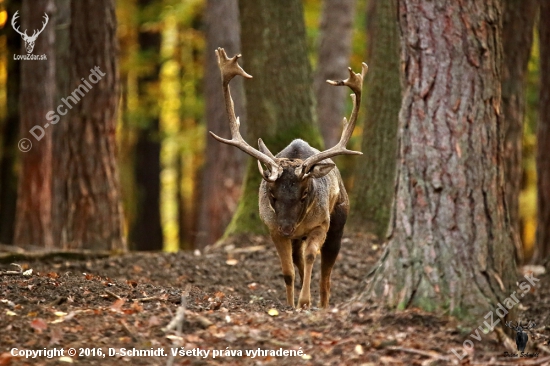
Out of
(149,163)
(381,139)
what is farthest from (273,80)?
(149,163)

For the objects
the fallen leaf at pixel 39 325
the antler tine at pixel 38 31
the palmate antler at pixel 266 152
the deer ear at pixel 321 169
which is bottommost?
the fallen leaf at pixel 39 325

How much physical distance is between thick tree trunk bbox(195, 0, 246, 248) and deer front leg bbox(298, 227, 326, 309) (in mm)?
9156

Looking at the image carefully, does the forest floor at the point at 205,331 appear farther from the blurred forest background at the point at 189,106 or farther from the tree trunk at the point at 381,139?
the blurred forest background at the point at 189,106

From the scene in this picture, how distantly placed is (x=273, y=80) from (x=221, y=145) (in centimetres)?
590

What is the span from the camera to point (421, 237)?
721 centimetres

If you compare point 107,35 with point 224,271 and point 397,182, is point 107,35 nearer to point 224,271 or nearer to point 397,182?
point 224,271

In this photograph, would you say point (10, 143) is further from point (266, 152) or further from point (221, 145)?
point (266, 152)

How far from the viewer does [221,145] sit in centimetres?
1884

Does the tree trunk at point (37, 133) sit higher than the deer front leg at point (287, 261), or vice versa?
the tree trunk at point (37, 133)

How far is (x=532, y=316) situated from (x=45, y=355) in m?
5.60

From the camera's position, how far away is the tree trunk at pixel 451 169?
709 centimetres

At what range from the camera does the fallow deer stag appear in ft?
29.6

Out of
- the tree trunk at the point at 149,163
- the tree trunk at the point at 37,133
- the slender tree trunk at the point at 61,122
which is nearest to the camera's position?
the slender tree trunk at the point at 61,122

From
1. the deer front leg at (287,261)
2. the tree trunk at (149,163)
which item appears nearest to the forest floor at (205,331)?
the deer front leg at (287,261)
